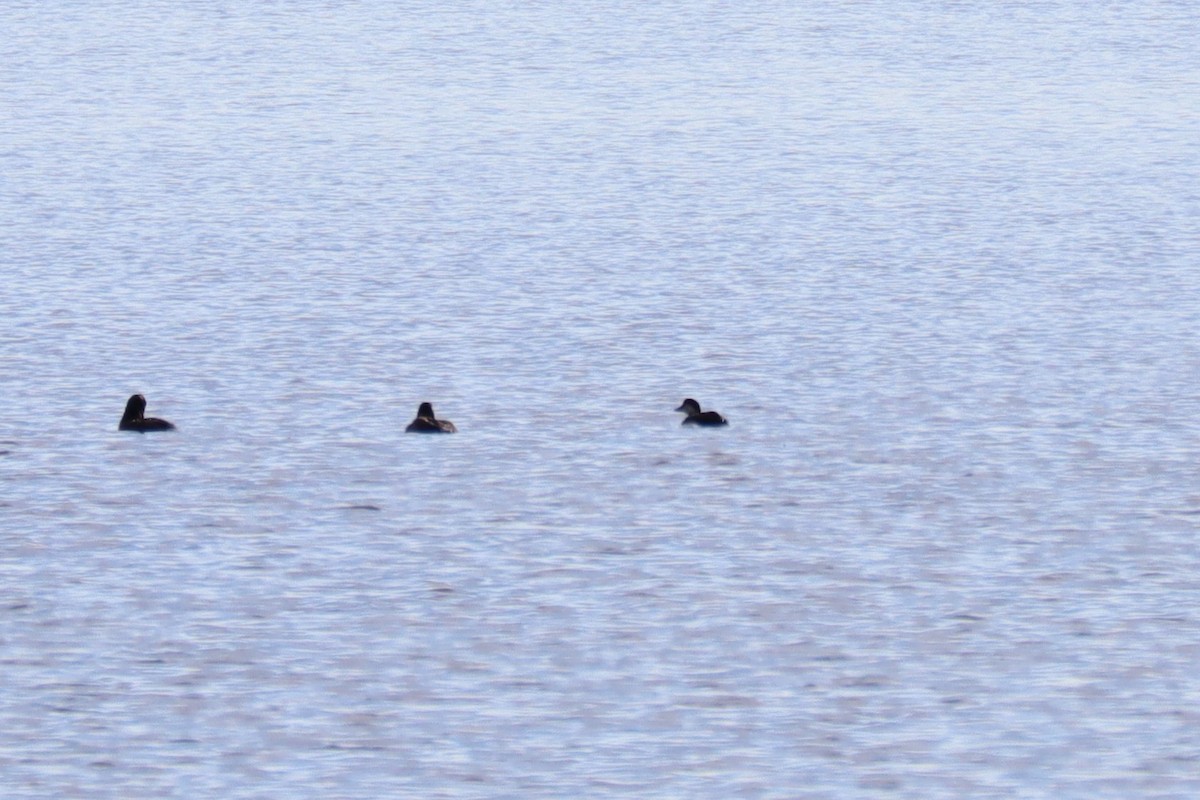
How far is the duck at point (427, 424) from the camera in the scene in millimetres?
19656

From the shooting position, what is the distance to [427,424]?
773 inches

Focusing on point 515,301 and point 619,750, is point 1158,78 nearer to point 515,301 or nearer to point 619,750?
point 515,301

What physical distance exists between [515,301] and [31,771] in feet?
48.8

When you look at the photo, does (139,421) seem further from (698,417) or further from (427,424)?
(698,417)

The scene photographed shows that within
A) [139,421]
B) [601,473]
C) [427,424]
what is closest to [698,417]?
Answer: [601,473]

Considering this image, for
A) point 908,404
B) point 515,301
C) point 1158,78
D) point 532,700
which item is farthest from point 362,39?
point 532,700

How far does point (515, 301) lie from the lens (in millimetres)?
26750

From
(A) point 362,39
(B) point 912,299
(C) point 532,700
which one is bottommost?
(A) point 362,39

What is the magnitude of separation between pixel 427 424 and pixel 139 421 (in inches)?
91.4

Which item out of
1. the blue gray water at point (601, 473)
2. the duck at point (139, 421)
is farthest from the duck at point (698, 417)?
the duck at point (139, 421)

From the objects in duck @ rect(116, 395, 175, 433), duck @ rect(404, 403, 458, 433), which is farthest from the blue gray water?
duck @ rect(116, 395, 175, 433)

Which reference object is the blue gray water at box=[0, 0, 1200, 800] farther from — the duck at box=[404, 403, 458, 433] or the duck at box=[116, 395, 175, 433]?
the duck at box=[116, 395, 175, 433]

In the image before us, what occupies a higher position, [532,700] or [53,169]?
[532,700]

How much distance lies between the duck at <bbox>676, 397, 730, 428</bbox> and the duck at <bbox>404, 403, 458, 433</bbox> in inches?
76.6
